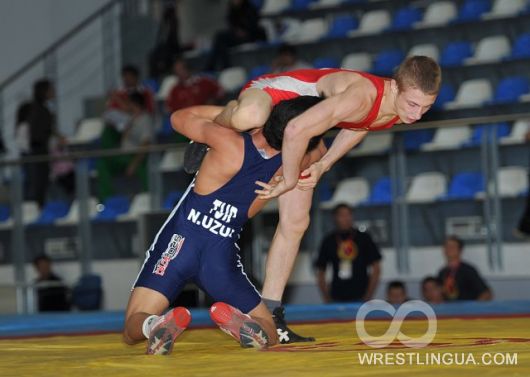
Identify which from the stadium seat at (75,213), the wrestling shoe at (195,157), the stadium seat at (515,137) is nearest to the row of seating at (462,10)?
the stadium seat at (515,137)

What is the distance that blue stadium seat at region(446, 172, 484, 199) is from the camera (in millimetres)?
8773

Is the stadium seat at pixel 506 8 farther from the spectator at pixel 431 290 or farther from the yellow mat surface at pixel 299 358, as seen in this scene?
the yellow mat surface at pixel 299 358

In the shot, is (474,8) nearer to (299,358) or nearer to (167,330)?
(167,330)

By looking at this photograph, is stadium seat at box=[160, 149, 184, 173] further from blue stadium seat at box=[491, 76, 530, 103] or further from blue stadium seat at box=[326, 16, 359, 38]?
blue stadium seat at box=[326, 16, 359, 38]

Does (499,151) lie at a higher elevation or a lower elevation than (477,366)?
higher

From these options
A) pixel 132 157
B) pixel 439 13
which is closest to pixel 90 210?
pixel 132 157

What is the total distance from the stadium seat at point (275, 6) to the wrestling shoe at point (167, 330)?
9001 millimetres

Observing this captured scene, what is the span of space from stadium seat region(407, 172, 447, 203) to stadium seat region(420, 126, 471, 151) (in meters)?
0.22

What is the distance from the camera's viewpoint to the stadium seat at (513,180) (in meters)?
8.62

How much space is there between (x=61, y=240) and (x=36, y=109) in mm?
1777

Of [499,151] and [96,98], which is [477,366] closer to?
[499,151]

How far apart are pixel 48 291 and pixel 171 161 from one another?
1547 millimetres

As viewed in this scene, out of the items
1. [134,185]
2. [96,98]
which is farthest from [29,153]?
[134,185]

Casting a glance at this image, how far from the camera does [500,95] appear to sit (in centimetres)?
1002
